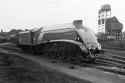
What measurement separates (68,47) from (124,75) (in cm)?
597

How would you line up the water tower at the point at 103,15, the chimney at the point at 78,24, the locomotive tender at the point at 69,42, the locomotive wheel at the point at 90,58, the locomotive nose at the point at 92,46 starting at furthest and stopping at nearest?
the water tower at the point at 103,15 < the chimney at the point at 78,24 < the locomotive nose at the point at 92,46 < the locomotive tender at the point at 69,42 < the locomotive wheel at the point at 90,58

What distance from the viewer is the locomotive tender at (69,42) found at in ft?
47.7

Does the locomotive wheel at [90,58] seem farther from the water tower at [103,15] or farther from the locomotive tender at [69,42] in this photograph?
the water tower at [103,15]

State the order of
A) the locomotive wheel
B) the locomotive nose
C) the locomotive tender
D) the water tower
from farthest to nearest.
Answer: the water tower < the locomotive nose < the locomotive tender < the locomotive wheel

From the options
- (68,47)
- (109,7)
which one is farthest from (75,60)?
(109,7)

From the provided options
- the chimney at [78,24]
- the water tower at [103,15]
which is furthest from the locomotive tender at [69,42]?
the water tower at [103,15]

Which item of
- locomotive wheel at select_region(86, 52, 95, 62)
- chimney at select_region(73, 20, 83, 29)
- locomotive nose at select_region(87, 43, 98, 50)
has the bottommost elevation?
locomotive wheel at select_region(86, 52, 95, 62)

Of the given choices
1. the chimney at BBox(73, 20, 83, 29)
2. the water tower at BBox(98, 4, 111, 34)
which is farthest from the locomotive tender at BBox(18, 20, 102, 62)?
the water tower at BBox(98, 4, 111, 34)

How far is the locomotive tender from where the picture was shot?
572 inches

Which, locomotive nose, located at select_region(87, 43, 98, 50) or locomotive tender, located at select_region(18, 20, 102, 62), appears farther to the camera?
locomotive nose, located at select_region(87, 43, 98, 50)

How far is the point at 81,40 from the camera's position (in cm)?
1478

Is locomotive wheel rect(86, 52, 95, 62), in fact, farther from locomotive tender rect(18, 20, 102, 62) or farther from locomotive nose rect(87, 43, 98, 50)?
locomotive nose rect(87, 43, 98, 50)

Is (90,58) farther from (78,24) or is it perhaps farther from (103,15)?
(103,15)

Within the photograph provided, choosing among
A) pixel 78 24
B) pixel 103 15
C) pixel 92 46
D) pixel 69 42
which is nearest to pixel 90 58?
pixel 92 46
